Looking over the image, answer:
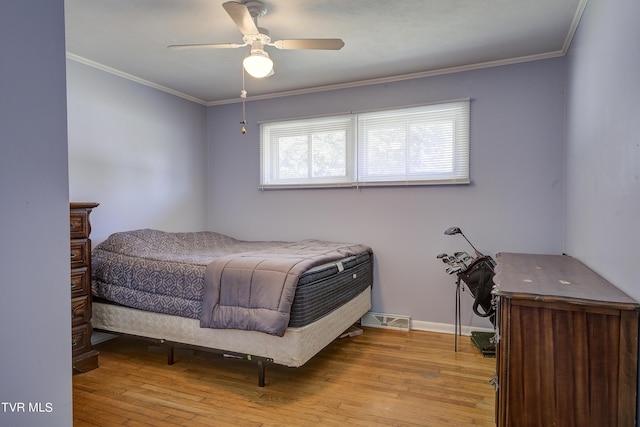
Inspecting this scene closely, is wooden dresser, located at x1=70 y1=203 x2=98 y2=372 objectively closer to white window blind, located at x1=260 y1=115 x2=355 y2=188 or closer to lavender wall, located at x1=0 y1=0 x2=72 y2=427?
lavender wall, located at x1=0 y1=0 x2=72 y2=427

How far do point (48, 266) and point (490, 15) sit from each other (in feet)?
9.08

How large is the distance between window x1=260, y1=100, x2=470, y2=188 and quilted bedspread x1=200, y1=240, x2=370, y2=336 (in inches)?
58.5

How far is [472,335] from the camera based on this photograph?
3.21 metres

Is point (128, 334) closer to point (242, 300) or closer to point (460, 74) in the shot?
point (242, 300)

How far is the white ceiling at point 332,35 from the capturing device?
90.8 inches

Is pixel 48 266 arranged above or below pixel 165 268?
above

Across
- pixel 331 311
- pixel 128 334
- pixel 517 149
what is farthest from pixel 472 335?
pixel 128 334

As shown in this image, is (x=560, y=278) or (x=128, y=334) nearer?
(x=560, y=278)

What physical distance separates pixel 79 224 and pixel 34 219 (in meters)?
1.81

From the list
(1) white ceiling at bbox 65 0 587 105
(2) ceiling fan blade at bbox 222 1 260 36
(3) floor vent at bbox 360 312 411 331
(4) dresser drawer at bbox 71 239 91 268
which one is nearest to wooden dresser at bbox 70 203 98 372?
(4) dresser drawer at bbox 71 239 91 268

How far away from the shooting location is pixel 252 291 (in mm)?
2316

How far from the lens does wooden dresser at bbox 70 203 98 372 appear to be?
258 cm

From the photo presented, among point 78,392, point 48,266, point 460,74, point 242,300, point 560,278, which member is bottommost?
point 78,392

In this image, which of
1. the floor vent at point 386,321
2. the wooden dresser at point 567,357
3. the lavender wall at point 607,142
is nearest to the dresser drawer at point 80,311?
the floor vent at point 386,321
